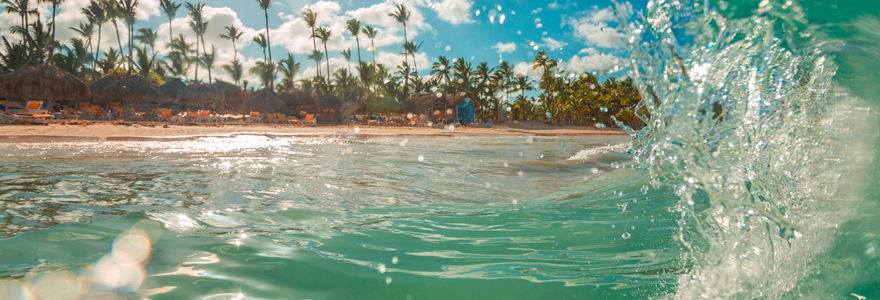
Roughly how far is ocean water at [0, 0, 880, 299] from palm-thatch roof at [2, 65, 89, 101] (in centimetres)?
2474

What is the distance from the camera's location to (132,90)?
2748cm

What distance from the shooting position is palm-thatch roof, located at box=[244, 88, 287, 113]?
33188 mm

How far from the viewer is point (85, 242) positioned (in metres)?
2.39

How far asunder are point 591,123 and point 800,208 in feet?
140

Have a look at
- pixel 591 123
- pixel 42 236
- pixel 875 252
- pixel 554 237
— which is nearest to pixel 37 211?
pixel 42 236

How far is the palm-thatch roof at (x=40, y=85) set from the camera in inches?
878

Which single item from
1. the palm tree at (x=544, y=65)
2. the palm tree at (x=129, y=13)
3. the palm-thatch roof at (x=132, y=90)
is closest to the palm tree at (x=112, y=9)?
the palm tree at (x=129, y=13)

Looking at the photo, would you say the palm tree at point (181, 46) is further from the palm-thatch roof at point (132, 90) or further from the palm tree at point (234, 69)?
the palm-thatch roof at point (132, 90)

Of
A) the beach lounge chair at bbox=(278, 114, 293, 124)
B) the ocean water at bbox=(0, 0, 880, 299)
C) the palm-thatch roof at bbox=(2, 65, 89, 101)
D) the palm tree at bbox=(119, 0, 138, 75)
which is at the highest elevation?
the palm tree at bbox=(119, 0, 138, 75)

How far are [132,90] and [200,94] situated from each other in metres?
4.31

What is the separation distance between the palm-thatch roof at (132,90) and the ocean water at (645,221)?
91.9ft

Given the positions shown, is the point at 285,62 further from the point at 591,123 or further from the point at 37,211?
the point at 37,211

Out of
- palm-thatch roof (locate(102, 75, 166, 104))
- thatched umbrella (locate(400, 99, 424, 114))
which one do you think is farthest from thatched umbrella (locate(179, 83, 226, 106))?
thatched umbrella (locate(400, 99, 424, 114))

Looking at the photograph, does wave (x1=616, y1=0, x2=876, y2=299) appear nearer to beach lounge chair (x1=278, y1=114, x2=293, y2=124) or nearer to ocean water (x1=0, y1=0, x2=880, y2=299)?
ocean water (x1=0, y1=0, x2=880, y2=299)
